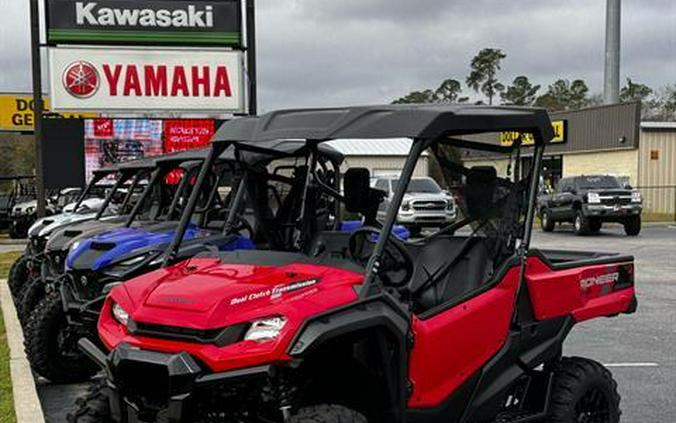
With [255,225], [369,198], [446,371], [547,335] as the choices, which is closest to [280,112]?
[369,198]

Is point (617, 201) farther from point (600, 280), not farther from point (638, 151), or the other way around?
point (600, 280)

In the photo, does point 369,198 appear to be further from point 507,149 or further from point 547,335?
point 547,335

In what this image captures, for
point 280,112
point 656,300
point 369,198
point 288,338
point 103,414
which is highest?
point 280,112

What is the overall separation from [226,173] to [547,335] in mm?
2722

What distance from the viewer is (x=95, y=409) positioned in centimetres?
394

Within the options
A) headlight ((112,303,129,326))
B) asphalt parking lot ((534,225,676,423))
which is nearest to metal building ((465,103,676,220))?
asphalt parking lot ((534,225,676,423))

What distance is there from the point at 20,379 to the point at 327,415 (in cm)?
391

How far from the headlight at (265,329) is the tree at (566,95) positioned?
8367cm

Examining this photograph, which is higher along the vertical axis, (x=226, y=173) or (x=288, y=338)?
(x=226, y=173)

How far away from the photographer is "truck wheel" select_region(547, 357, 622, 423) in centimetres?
459

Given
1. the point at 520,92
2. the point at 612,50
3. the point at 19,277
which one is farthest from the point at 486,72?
the point at 19,277

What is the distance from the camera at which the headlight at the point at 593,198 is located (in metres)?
24.0

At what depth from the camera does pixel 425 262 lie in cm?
475

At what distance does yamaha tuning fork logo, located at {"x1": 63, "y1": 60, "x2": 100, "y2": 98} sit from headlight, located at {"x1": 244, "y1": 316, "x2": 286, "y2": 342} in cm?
1493
